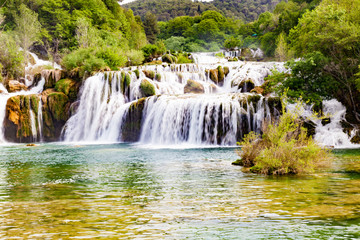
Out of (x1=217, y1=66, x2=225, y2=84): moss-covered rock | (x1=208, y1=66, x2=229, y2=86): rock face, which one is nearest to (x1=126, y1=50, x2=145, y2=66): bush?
(x1=208, y1=66, x2=229, y2=86): rock face

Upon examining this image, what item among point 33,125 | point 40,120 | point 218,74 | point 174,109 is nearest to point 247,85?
point 218,74

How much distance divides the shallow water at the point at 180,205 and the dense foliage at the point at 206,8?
140 meters

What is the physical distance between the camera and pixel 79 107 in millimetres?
37969

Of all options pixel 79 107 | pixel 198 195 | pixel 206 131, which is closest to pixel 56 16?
pixel 79 107

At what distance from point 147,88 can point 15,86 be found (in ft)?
54.4

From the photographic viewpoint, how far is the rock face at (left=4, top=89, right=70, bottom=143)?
36812mm

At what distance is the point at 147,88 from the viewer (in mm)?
36938

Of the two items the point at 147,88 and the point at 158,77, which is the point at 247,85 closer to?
the point at 158,77

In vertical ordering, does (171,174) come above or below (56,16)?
A: below

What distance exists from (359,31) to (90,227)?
25059 mm

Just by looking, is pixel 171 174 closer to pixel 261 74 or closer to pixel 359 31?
pixel 359 31

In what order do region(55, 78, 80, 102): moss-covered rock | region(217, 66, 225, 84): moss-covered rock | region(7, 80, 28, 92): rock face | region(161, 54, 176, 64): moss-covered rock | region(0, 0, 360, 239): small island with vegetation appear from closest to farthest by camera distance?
region(0, 0, 360, 239): small island with vegetation, region(55, 78, 80, 102): moss-covered rock, region(217, 66, 225, 84): moss-covered rock, region(7, 80, 28, 92): rock face, region(161, 54, 176, 64): moss-covered rock

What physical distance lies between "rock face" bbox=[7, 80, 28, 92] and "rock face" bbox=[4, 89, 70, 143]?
530cm

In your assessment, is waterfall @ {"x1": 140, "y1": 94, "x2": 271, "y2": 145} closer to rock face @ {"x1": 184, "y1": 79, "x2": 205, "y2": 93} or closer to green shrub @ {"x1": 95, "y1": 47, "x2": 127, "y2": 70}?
rock face @ {"x1": 184, "y1": 79, "x2": 205, "y2": 93}
